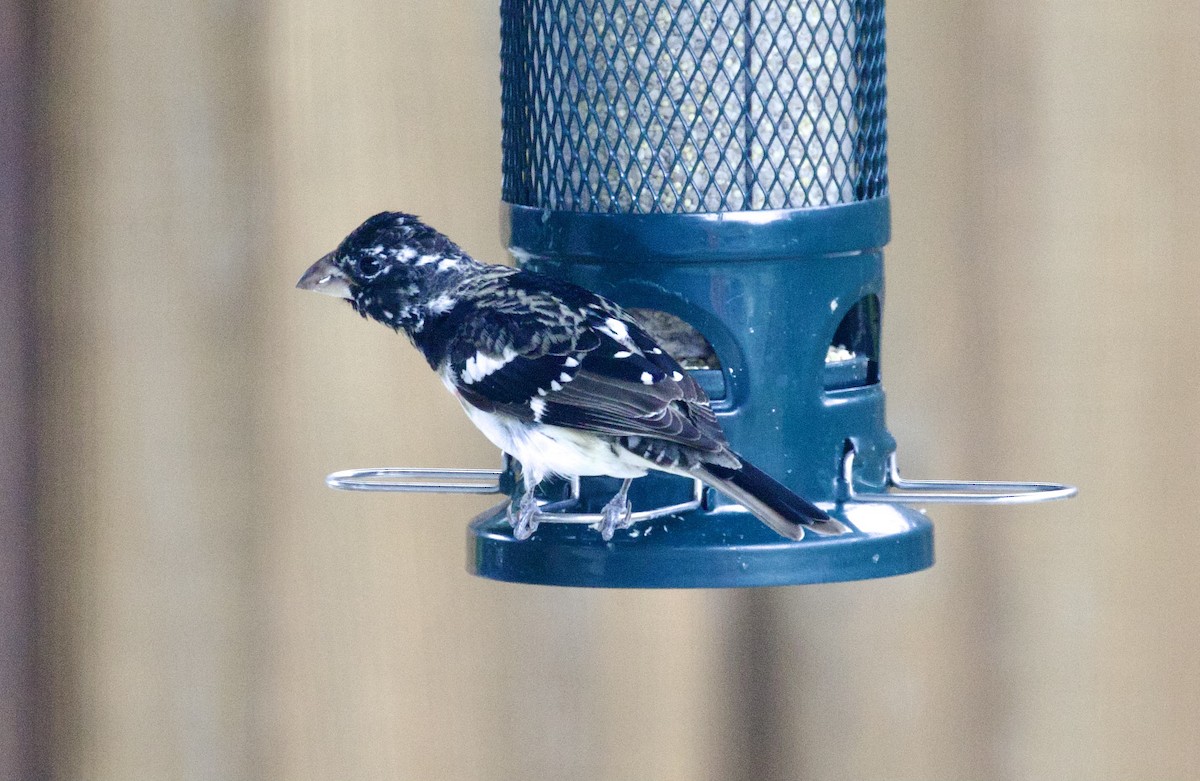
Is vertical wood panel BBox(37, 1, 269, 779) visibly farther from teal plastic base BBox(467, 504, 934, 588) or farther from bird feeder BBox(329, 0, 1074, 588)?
teal plastic base BBox(467, 504, 934, 588)

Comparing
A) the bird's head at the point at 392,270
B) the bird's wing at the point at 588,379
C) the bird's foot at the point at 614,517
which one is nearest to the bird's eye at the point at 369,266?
the bird's head at the point at 392,270

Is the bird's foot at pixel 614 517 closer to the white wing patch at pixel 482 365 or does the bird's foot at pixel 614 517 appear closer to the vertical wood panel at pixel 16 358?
the white wing patch at pixel 482 365

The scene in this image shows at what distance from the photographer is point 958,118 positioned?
449 cm

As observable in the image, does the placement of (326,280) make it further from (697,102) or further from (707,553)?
(707,553)

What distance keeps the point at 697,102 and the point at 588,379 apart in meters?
0.60

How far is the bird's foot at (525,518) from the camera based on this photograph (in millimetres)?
3990

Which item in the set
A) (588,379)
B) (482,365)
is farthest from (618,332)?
(482,365)

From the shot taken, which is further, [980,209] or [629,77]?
[980,209]

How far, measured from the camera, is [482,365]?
13.3ft

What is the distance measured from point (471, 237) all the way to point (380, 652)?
925 mm

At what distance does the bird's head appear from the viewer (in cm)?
419

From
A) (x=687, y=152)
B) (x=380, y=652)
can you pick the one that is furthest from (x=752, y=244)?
(x=380, y=652)

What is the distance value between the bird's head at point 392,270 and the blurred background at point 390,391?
33 cm

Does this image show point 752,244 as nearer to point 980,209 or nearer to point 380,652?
point 980,209
